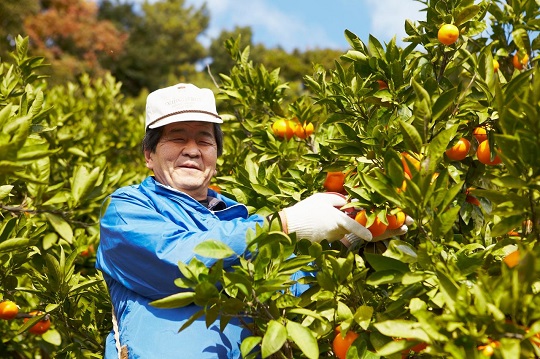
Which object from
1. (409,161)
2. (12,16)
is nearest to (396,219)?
(409,161)

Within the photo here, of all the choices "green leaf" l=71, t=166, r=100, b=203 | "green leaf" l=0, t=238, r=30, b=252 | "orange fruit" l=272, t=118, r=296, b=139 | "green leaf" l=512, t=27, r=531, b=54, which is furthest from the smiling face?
"green leaf" l=512, t=27, r=531, b=54

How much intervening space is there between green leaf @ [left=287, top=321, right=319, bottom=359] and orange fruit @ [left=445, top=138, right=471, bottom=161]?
810 mm

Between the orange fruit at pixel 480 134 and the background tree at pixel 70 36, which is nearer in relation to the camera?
the orange fruit at pixel 480 134

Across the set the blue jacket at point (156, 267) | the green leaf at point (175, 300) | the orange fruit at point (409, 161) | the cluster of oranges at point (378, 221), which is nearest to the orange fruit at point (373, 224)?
the cluster of oranges at point (378, 221)

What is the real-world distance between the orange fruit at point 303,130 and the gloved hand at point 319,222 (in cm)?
87

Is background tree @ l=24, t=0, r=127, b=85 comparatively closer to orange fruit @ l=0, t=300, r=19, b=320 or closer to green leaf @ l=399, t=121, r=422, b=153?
orange fruit @ l=0, t=300, r=19, b=320

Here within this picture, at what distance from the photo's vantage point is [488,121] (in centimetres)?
194

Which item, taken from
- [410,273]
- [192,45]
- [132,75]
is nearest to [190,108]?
[410,273]

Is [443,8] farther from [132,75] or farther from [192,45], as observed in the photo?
[192,45]

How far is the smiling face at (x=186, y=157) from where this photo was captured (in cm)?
221

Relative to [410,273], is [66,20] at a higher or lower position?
higher

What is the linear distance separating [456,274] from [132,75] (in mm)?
26282

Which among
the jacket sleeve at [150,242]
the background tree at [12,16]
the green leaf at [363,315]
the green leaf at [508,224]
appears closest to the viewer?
the green leaf at [508,224]

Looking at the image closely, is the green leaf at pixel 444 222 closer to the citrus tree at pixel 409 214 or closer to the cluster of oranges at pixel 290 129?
the citrus tree at pixel 409 214
